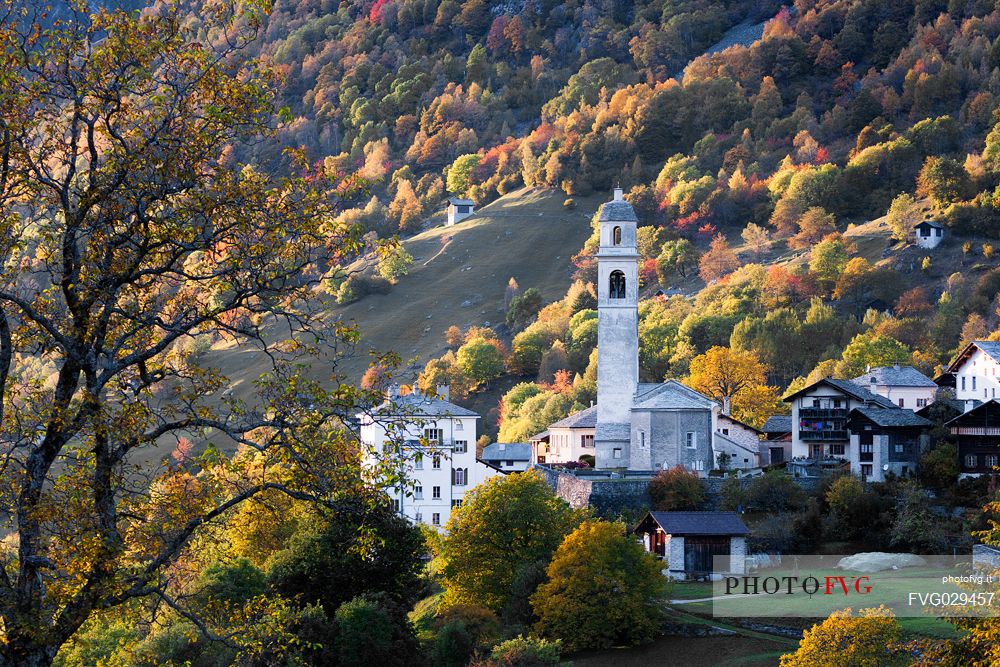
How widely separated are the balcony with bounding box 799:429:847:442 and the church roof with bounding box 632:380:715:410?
15.6 ft

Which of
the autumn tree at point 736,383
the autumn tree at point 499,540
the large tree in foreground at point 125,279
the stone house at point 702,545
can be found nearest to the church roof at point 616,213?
the autumn tree at point 736,383

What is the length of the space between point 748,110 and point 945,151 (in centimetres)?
5060

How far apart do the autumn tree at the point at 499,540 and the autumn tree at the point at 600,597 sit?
3184 mm

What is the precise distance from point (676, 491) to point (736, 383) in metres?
29.9

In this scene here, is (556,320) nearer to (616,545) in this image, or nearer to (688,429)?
(688,429)

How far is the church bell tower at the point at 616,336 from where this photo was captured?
70.8 meters

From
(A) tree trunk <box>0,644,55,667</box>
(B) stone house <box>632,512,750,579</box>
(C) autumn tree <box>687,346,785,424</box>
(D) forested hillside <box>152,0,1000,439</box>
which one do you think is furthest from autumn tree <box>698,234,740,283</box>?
(A) tree trunk <box>0,644,55,667</box>

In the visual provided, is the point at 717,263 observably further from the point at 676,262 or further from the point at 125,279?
the point at 125,279

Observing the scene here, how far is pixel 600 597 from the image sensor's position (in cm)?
4959

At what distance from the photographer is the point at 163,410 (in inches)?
617

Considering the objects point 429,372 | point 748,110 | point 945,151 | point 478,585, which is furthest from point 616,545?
point 748,110

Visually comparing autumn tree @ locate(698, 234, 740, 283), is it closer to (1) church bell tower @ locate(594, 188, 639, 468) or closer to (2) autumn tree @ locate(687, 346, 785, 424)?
(2) autumn tree @ locate(687, 346, 785, 424)

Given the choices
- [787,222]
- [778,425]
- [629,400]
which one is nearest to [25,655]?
[629,400]

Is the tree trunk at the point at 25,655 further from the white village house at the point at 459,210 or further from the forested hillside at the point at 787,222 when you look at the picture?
the white village house at the point at 459,210
